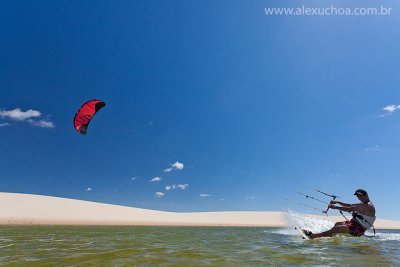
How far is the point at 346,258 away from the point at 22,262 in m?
7.89

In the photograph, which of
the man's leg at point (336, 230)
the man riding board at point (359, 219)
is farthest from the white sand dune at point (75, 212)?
the man riding board at point (359, 219)

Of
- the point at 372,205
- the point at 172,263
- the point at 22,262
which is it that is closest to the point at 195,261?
the point at 172,263

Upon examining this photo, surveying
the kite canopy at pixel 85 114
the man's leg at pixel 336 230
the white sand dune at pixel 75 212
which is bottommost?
the man's leg at pixel 336 230

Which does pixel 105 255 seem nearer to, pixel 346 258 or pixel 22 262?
pixel 22 262

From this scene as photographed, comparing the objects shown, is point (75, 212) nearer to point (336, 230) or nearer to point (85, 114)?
point (85, 114)

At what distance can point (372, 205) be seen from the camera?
12.8 metres

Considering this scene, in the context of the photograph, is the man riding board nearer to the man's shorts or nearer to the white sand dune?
the man's shorts

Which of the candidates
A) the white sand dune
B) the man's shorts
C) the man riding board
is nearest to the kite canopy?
the man riding board

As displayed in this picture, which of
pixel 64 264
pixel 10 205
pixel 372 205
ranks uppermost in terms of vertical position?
pixel 10 205

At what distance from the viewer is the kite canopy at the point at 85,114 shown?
18323 mm

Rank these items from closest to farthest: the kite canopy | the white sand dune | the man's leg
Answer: the man's leg
the kite canopy
the white sand dune

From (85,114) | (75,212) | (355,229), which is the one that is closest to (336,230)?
(355,229)

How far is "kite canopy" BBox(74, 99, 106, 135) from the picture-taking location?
60.1ft

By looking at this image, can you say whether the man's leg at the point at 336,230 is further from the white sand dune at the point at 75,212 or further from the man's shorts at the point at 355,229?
the white sand dune at the point at 75,212
